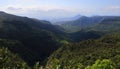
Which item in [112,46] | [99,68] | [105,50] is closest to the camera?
[99,68]

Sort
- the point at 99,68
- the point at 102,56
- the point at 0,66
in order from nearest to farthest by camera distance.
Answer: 1. the point at 0,66
2. the point at 99,68
3. the point at 102,56

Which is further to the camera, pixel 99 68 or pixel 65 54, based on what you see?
pixel 65 54

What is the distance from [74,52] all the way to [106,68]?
90.5 m

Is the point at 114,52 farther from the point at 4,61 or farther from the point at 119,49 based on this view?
the point at 4,61

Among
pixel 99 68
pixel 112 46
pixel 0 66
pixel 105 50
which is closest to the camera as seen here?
pixel 0 66

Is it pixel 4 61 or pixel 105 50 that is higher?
pixel 4 61

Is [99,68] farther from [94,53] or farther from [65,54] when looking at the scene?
[65,54]

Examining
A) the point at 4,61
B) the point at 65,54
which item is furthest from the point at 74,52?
the point at 4,61

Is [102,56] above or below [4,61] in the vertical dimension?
below

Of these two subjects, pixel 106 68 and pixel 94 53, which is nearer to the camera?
pixel 106 68

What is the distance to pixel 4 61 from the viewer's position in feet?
68.7

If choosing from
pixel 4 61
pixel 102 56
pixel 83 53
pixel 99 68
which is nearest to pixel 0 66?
pixel 4 61

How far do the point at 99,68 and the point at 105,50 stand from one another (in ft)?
268

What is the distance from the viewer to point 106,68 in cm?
8838
